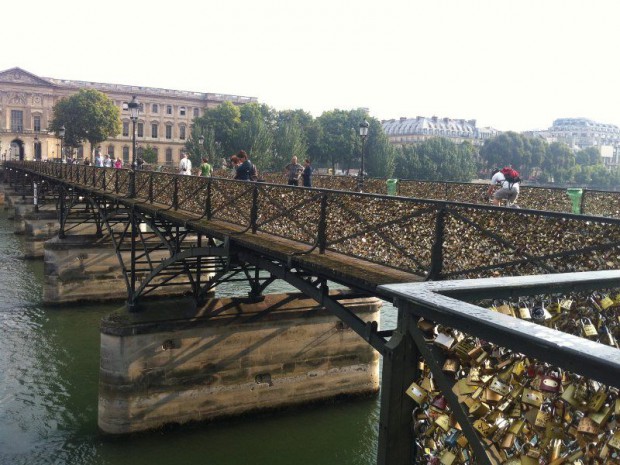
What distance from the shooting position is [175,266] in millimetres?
17531

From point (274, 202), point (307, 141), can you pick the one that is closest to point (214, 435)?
point (274, 202)

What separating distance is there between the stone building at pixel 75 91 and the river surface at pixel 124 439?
277 ft

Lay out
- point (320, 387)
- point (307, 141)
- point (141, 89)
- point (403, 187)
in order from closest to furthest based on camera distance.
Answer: point (320, 387) < point (403, 187) < point (307, 141) < point (141, 89)

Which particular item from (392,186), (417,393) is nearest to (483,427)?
(417,393)

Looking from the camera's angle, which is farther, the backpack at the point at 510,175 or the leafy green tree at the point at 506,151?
the leafy green tree at the point at 506,151

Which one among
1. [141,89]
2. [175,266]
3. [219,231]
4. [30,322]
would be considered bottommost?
[30,322]

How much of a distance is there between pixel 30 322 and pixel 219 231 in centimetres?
1332

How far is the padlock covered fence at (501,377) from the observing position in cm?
220

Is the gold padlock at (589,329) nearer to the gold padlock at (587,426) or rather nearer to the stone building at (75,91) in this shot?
the gold padlock at (587,426)

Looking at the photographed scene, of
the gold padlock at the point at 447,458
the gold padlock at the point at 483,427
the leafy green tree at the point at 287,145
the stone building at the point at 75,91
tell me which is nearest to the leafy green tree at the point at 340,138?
the leafy green tree at the point at 287,145

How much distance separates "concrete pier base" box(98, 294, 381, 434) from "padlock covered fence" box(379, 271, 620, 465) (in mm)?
11126

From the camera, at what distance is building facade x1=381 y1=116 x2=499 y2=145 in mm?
149750

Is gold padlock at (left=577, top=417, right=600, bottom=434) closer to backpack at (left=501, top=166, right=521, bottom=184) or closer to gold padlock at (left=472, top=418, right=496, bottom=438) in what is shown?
gold padlock at (left=472, top=418, right=496, bottom=438)

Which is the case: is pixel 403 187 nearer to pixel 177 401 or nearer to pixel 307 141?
pixel 177 401
